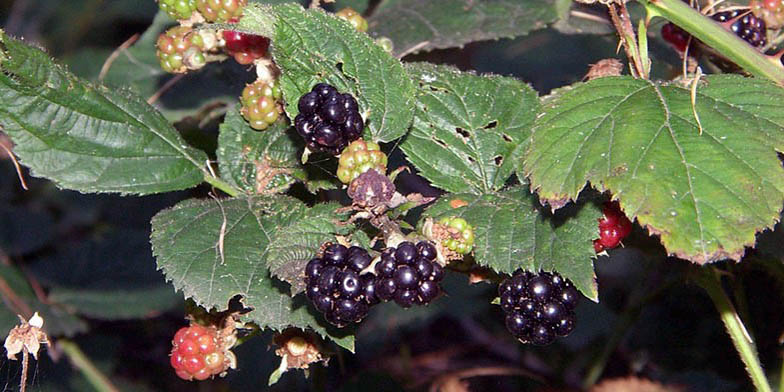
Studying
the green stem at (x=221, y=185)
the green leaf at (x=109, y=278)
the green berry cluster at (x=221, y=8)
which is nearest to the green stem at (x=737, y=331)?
the green stem at (x=221, y=185)

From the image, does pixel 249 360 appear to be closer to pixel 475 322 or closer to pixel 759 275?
pixel 475 322

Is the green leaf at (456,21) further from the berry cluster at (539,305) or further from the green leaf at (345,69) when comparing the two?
the berry cluster at (539,305)

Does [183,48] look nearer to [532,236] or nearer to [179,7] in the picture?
[179,7]

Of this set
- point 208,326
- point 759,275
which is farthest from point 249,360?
point 759,275

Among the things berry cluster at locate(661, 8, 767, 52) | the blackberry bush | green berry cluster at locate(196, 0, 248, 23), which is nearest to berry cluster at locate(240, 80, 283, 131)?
the blackberry bush

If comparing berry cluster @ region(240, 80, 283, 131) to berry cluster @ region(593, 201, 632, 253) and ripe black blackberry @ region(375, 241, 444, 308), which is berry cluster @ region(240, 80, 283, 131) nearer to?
ripe black blackberry @ region(375, 241, 444, 308)

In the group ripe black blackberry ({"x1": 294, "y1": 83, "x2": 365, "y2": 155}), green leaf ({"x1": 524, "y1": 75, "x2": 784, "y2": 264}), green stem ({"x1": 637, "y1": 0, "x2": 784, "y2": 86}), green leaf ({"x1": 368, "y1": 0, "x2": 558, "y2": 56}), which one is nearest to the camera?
green leaf ({"x1": 524, "y1": 75, "x2": 784, "y2": 264})

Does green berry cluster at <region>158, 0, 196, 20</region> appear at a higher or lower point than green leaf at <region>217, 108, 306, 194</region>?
higher

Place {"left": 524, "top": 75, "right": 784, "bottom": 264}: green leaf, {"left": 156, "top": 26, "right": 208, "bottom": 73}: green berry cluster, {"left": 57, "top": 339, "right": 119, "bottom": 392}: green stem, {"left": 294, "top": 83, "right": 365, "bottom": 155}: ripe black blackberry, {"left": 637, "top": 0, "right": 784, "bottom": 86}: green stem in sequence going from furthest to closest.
A: {"left": 57, "top": 339, "right": 119, "bottom": 392}: green stem, {"left": 156, "top": 26, "right": 208, "bottom": 73}: green berry cluster, {"left": 637, "top": 0, "right": 784, "bottom": 86}: green stem, {"left": 294, "top": 83, "right": 365, "bottom": 155}: ripe black blackberry, {"left": 524, "top": 75, "right": 784, "bottom": 264}: green leaf
